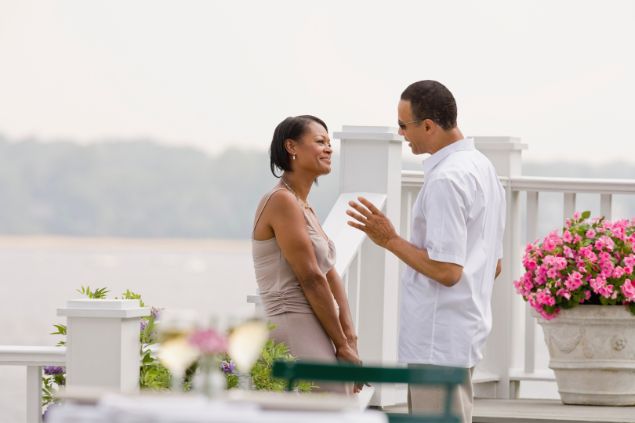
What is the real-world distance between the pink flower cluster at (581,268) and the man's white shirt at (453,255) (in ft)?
6.56

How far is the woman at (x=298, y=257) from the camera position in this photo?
4.36 m

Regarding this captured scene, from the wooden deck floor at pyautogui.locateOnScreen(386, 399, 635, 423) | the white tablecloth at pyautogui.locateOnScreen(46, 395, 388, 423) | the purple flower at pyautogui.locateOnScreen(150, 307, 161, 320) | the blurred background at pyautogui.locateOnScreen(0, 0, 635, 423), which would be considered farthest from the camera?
the blurred background at pyautogui.locateOnScreen(0, 0, 635, 423)

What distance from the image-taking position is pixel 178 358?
2564 millimetres

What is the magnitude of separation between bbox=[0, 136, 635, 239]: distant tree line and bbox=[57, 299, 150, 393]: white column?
35.4 meters

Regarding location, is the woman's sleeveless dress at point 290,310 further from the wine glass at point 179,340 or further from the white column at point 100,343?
the wine glass at point 179,340

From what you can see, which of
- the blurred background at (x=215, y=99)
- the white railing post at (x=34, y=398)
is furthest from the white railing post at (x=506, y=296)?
the blurred background at (x=215, y=99)

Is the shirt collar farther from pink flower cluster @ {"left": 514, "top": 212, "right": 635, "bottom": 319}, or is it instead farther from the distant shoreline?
the distant shoreline

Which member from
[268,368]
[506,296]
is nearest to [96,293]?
[268,368]

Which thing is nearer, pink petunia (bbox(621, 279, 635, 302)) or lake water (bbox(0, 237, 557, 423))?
pink petunia (bbox(621, 279, 635, 302))

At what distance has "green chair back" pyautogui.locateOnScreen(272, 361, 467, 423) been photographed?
2826mm

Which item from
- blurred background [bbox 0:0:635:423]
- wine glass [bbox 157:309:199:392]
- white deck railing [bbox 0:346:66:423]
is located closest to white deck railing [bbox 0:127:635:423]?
white deck railing [bbox 0:346:66:423]

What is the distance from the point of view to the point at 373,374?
9.59ft

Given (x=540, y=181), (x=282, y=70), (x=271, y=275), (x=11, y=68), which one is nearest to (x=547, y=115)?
(x=282, y=70)

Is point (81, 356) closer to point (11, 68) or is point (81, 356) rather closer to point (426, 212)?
point (426, 212)
